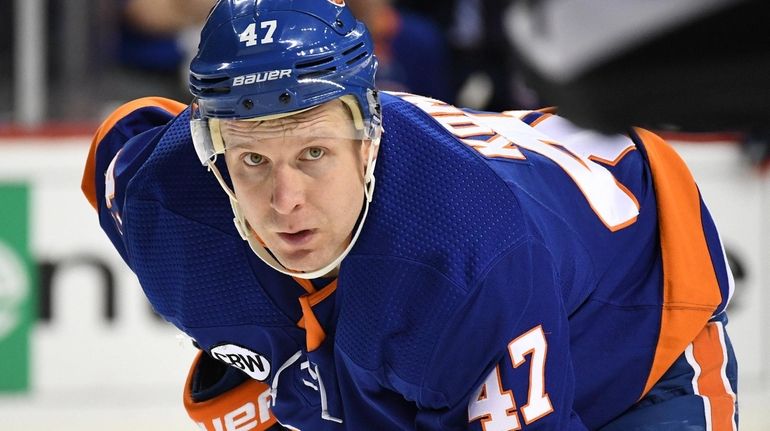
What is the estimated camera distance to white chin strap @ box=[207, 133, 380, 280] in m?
1.44

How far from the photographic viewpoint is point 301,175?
1415 millimetres

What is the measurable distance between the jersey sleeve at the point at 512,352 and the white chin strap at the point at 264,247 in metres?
0.17

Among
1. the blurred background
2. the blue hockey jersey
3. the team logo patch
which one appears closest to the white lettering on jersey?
the blue hockey jersey

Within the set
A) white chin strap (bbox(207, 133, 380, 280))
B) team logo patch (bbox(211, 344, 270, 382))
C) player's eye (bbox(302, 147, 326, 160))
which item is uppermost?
player's eye (bbox(302, 147, 326, 160))

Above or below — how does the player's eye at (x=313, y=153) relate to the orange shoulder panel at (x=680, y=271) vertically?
above

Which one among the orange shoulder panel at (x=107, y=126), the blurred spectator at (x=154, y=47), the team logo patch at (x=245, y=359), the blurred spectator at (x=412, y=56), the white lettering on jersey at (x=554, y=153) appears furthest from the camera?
the blurred spectator at (x=412, y=56)

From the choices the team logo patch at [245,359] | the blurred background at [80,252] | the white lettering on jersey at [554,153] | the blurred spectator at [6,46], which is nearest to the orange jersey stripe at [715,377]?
the white lettering on jersey at [554,153]

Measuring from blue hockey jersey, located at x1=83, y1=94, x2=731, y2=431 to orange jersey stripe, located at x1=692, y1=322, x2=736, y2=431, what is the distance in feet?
0.16

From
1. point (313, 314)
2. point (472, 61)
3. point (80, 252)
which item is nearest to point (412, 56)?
point (472, 61)

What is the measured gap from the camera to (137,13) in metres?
3.50

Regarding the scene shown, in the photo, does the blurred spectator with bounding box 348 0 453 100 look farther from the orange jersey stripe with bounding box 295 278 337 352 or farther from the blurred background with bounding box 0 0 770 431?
the orange jersey stripe with bounding box 295 278 337 352

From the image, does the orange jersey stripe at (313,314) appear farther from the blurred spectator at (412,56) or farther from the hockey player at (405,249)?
the blurred spectator at (412,56)

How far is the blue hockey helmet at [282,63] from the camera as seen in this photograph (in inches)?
53.9

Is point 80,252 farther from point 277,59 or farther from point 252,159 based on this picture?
point 277,59
